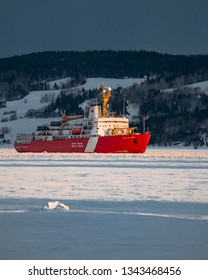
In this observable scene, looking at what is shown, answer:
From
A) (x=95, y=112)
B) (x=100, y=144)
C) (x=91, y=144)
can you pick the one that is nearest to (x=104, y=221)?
(x=100, y=144)

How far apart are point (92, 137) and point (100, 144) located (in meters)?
2.39

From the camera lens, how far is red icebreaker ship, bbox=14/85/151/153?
7631 cm

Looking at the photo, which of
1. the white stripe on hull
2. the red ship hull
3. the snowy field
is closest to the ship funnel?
the red ship hull

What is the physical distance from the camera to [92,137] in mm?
80250

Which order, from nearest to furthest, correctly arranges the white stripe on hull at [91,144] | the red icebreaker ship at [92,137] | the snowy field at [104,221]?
1. the snowy field at [104,221]
2. the red icebreaker ship at [92,137]
3. the white stripe on hull at [91,144]

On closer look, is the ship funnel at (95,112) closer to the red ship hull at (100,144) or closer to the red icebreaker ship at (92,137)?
the red icebreaker ship at (92,137)

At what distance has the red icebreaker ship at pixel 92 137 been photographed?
76.3 m

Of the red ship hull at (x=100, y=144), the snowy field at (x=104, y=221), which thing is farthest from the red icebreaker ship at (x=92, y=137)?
the snowy field at (x=104, y=221)

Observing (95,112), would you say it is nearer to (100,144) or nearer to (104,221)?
(100,144)

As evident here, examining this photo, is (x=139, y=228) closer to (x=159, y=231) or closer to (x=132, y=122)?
(x=159, y=231)

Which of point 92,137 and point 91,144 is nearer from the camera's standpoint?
point 91,144

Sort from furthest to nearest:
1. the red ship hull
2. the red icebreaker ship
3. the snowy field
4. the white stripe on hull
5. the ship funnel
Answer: the ship funnel
the white stripe on hull
the red icebreaker ship
the red ship hull
the snowy field

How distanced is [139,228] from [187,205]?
12.7 ft

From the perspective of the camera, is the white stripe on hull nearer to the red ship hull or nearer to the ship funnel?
the red ship hull
